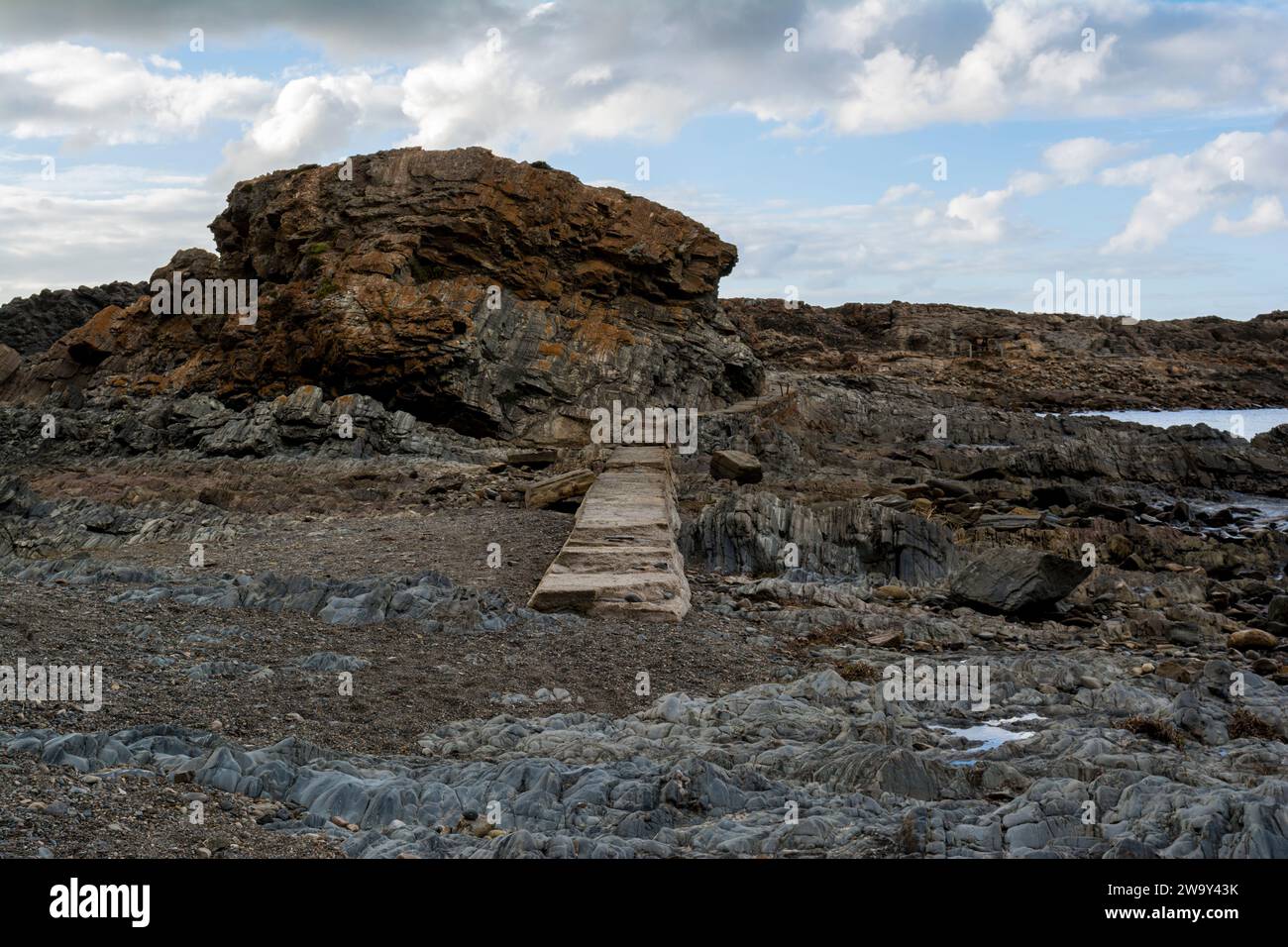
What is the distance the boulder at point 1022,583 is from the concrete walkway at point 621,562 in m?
3.91

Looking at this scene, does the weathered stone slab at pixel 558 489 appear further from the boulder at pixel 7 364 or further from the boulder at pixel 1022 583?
the boulder at pixel 7 364

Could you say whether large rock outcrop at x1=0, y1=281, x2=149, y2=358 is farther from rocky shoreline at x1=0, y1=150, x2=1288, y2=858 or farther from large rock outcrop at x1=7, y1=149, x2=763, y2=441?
large rock outcrop at x1=7, y1=149, x2=763, y2=441

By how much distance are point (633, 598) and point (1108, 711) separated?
5.09 metres

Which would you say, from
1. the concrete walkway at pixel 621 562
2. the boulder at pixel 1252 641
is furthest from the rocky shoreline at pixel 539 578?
the concrete walkway at pixel 621 562

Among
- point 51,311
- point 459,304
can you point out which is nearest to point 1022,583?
point 459,304

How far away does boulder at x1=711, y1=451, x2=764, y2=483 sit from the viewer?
23.3 metres

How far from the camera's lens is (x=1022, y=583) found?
44.1 ft

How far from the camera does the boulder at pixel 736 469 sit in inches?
916

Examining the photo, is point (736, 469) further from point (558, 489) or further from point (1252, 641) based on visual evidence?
point (1252, 641)

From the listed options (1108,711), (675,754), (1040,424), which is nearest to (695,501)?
(1108,711)

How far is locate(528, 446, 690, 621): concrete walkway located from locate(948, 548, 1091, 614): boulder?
12.8ft

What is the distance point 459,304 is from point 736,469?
12182 mm
